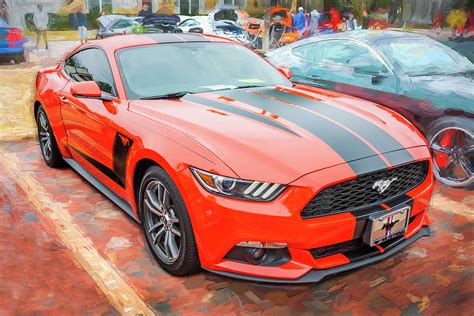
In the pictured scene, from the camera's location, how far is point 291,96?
11.1 ft

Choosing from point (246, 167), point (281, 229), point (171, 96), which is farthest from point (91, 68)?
point (281, 229)

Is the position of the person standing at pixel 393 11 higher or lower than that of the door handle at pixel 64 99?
higher

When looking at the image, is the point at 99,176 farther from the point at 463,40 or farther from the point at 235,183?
the point at 463,40

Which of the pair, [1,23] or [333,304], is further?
[1,23]

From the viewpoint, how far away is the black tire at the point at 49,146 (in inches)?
188

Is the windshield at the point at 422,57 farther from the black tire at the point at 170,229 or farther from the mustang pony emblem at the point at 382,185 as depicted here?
the black tire at the point at 170,229

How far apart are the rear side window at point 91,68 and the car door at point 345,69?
2.79 metres

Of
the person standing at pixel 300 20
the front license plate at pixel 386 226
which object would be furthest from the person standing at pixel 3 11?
the front license plate at pixel 386 226

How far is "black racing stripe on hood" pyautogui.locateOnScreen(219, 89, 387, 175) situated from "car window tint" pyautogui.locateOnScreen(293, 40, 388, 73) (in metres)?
2.37

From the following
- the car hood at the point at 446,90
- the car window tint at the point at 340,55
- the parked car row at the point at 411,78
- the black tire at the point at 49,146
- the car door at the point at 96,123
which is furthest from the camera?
the car window tint at the point at 340,55

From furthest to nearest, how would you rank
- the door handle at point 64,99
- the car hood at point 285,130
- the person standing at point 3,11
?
1. the person standing at point 3,11
2. the door handle at point 64,99
3. the car hood at point 285,130

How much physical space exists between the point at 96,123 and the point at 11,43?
10.9 m

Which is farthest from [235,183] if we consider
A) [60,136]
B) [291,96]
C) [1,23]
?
[1,23]

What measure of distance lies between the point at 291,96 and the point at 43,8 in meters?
12.1
